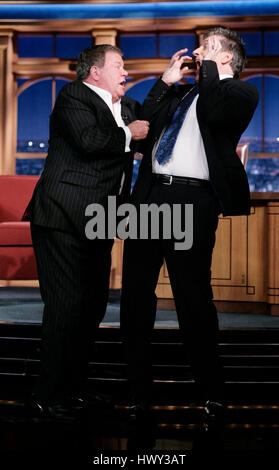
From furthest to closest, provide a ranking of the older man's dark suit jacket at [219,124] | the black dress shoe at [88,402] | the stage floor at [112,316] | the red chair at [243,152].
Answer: the red chair at [243,152] → the stage floor at [112,316] → the black dress shoe at [88,402] → the older man's dark suit jacket at [219,124]

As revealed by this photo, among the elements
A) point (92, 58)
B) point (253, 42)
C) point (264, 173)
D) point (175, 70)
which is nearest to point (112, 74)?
point (92, 58)

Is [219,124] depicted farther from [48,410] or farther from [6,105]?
[6,105]

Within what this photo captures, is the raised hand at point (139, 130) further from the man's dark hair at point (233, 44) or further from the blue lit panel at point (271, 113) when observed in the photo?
the blue lit panel at point (271, 113)

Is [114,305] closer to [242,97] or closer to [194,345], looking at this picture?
[194,345]

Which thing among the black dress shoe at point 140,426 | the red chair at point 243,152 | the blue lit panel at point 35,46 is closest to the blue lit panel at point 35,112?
the blue lit panel at point 35,46

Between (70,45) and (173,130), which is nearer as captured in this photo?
(173,130)

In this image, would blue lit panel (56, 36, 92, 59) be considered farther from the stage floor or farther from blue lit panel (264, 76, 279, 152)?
the stage floor

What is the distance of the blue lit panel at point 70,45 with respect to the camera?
610 centimetres

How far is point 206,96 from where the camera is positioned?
5.50ft

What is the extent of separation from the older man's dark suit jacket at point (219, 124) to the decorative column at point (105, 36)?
4198 mm

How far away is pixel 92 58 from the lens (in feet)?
6.05

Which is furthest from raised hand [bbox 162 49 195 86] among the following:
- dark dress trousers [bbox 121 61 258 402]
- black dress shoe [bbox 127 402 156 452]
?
black dress shoe [bbox 127 402 156 452]

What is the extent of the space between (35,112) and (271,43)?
282 centimetres

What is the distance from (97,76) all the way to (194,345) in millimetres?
1003
